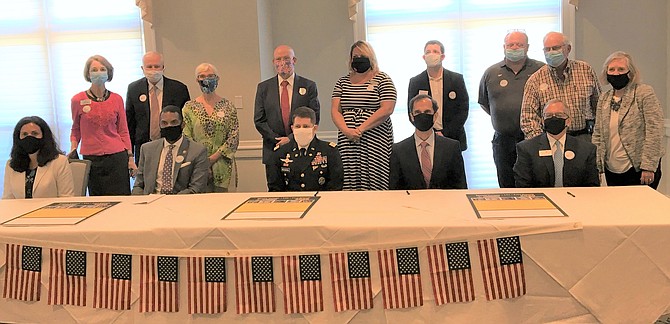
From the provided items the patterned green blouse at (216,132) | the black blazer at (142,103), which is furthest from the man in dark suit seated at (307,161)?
the black blazer at (142,103)

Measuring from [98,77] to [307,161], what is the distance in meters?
1.74

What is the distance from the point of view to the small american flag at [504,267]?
7.32ft

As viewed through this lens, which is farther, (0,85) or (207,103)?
(0,85)

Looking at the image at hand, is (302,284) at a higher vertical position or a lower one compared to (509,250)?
lower

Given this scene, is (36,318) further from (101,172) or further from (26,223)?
(101,172)

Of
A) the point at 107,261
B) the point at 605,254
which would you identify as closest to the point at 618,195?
the point at 605,254

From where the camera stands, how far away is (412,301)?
89.4 inches

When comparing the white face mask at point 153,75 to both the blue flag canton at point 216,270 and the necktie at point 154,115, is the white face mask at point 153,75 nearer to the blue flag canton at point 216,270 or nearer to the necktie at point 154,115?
the necktie at point 154,115

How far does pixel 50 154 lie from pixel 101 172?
103cm

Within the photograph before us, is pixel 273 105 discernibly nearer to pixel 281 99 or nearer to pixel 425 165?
pixel 281 99

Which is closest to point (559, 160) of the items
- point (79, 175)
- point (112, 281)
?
point (112, 281)

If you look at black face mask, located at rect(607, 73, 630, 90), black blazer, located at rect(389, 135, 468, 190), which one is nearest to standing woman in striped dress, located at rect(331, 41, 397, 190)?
black blazer, located at rect(389, 135, 468, 190)

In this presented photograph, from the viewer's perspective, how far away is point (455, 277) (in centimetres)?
225

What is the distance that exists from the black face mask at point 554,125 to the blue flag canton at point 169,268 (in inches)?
76.9
